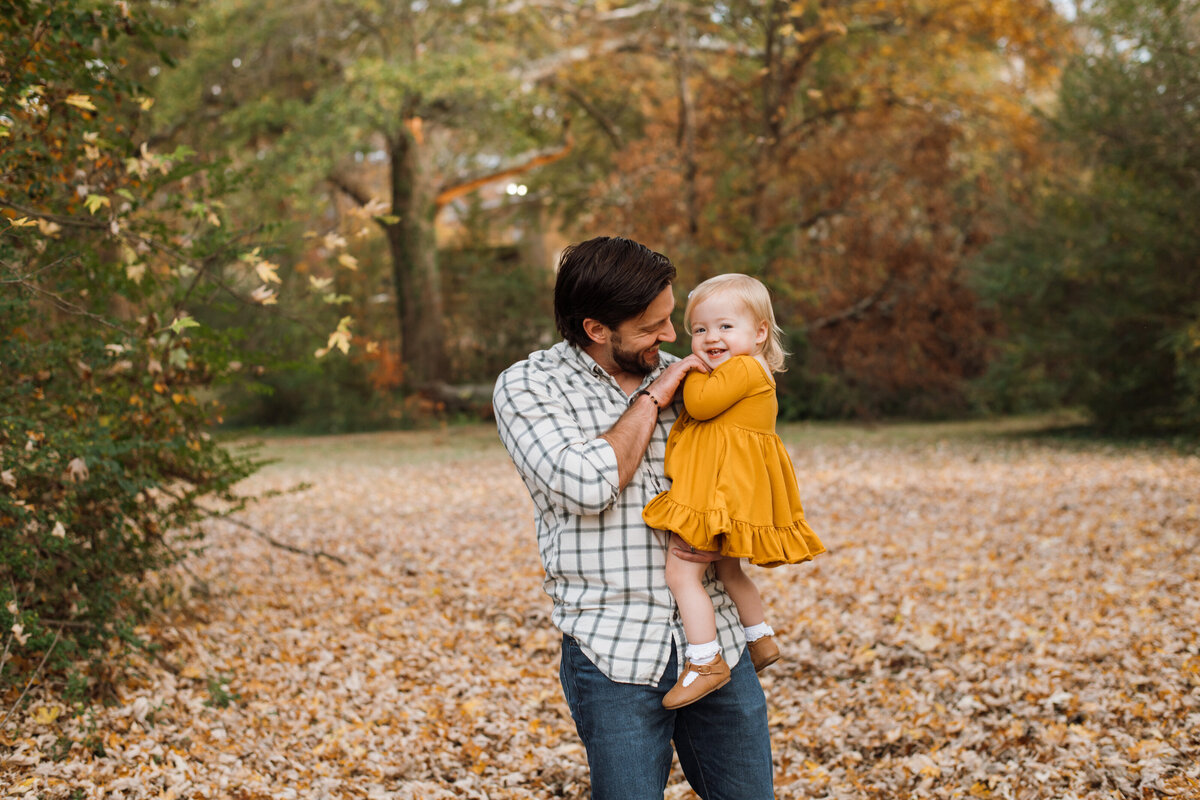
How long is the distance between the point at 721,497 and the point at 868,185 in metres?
16.3

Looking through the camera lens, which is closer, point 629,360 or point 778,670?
point 629,360

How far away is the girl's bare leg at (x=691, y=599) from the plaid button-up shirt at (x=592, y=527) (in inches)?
0.9

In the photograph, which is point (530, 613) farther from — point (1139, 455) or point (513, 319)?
point (513, 319)

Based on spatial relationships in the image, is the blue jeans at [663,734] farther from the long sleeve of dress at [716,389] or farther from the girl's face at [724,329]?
the girl's face at [724,329]

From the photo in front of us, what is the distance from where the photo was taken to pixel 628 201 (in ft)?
56.2

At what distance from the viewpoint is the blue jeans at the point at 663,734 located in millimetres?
2113

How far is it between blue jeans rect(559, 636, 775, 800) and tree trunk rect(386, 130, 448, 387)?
15999 mm

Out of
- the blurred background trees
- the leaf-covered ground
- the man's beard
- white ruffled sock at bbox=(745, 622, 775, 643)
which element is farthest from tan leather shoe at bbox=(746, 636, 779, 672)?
the blurred background trees

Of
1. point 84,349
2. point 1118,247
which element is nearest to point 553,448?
point 84,349

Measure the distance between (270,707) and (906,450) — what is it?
10579mm

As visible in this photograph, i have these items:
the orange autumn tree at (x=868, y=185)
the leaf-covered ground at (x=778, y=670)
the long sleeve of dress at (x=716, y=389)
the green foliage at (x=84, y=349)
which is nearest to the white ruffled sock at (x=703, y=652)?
the long sleeve of dress at (x=716, y=389)

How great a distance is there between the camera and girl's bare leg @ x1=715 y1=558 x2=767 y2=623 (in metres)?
2.34

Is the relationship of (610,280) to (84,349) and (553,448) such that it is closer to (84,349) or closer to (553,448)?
(553,448)

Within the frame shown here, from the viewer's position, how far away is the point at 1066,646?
498 cm
